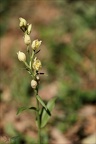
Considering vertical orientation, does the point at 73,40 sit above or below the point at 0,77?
above

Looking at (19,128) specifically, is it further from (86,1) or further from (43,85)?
(86,1)

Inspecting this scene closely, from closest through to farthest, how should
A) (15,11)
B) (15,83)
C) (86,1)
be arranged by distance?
1. (15,83)
2. (86,1)
3. (15,11)

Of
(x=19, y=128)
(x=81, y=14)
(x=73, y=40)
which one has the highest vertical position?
(x=81, y=14)

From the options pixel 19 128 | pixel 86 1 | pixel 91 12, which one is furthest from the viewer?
pixel 86 1

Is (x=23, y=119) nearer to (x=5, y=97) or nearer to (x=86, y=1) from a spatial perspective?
(x=5, y=97)

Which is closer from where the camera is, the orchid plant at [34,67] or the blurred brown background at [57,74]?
the orchid plant at [34,67]

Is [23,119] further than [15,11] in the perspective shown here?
No

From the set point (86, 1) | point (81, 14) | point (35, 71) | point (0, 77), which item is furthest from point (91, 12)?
point (35, 71)

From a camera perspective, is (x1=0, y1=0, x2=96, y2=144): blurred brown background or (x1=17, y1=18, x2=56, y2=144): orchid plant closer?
(x1=17, y1=18, x2=56, y2=144): orchid plant

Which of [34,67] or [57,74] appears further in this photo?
[57,74]

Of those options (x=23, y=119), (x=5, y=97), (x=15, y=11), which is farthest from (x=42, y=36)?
(x=23, y=119)
